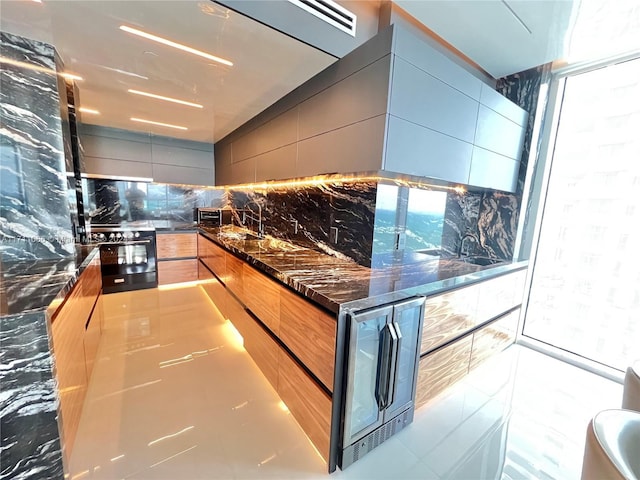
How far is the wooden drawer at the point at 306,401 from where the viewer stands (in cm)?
131

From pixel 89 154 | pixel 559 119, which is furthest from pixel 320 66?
pixel 89 154

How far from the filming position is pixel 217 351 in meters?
2.33

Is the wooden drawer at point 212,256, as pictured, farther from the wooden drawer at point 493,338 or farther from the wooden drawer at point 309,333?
the wooden drawer at point 493,338

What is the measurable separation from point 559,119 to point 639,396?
2536 mm

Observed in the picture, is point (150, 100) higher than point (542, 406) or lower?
higher

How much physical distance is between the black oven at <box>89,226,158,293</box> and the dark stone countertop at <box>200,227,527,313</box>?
6.61 ft

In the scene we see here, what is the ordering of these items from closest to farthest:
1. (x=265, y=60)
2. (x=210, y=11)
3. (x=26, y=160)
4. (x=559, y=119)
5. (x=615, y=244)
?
(x=210, y=11)
(x=26, y=160)
(x=265, y=60)
(x=615, y=244)
(x=559, y=119)

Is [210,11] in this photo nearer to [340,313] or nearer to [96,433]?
[340,313]

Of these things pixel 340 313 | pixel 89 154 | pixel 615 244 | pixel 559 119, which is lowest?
pixel 340 313

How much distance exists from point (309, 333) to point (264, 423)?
0.73 metres

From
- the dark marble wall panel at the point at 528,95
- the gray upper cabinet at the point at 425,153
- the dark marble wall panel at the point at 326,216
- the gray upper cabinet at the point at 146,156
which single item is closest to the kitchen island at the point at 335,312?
the dark marble wall panel at the point at 326,216

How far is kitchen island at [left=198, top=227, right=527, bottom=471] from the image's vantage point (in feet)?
4.21

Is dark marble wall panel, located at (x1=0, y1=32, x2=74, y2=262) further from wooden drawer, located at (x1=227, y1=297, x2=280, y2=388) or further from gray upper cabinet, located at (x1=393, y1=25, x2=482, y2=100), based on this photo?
gray upper cabinet, located at (x1=393, y1=25, x2=482, y2=100)

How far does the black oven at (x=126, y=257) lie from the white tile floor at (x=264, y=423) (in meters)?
1.42
